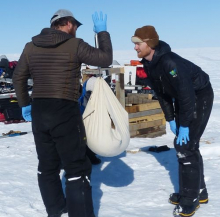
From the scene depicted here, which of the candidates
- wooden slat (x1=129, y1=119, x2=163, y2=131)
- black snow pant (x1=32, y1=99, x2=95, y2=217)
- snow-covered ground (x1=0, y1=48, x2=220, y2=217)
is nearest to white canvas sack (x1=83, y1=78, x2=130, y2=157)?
black snow pant (x1=32, y1=99, x2=95, y2=217)

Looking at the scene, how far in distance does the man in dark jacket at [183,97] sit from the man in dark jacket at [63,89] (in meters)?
0.57

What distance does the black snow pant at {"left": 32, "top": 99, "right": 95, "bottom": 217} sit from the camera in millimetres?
2963

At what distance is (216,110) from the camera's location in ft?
35.6

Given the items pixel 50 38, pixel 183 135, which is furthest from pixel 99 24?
pixel 183 135

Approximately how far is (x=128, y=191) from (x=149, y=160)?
131 cm

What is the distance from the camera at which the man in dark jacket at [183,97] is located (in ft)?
10.8

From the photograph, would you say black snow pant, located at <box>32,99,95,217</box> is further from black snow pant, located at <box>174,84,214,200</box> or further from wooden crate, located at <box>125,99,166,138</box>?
wooden crate, located at <box>125,99,166,138</box>

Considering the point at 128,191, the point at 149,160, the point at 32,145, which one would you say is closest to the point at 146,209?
the point at 128,191

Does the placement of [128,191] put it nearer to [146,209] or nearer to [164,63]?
[146,209]

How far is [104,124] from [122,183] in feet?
5.57

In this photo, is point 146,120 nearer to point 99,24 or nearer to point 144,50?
point 144,50

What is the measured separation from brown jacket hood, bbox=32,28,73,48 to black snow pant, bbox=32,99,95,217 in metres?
0.46

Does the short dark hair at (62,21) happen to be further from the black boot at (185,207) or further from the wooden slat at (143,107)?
the wooden slat at (143,107)

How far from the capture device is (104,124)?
3.15 meters
